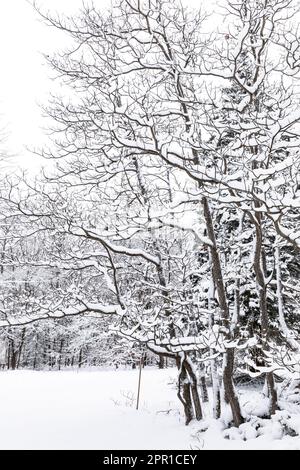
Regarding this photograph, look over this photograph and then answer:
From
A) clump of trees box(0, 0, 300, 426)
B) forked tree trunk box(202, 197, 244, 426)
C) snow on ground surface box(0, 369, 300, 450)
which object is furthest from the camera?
forked tree trunk box(202, 197, 244, 426)

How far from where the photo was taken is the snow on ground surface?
6.32 meters

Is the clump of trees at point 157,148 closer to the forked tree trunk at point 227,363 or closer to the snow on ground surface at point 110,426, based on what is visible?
the forked tree trunk at point 227,363

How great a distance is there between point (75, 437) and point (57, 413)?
8.24 ft

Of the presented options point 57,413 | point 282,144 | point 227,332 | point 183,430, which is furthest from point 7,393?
point 282,144

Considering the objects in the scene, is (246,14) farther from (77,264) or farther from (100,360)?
(100,360)

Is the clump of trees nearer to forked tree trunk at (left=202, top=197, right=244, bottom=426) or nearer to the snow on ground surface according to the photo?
forked tree trunk at (left=202, top=197, right=244, bottom=426)

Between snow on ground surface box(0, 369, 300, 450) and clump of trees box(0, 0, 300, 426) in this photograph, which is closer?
clump of trees box(0, 0, 300, 426)

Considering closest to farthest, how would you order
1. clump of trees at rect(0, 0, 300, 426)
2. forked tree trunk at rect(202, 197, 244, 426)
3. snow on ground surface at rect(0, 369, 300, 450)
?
clump of trees at rect(0, 0, 300, 426) < snow on ground surface at rect(0, 369, 300, 450) < forked tree trunk at rect(202, 197, 244, 426)

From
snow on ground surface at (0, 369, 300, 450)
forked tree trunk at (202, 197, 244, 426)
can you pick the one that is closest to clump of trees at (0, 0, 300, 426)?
forked tree trunk at (202, 197, 244, 426)

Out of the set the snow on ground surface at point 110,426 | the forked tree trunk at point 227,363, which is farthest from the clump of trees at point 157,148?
the snow on ground surface at point 110,426

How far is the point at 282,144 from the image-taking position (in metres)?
4.79

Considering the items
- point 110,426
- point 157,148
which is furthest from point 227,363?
point 157,148

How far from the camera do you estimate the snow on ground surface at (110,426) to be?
20.7 ft

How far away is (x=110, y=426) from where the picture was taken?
819 centimetres
